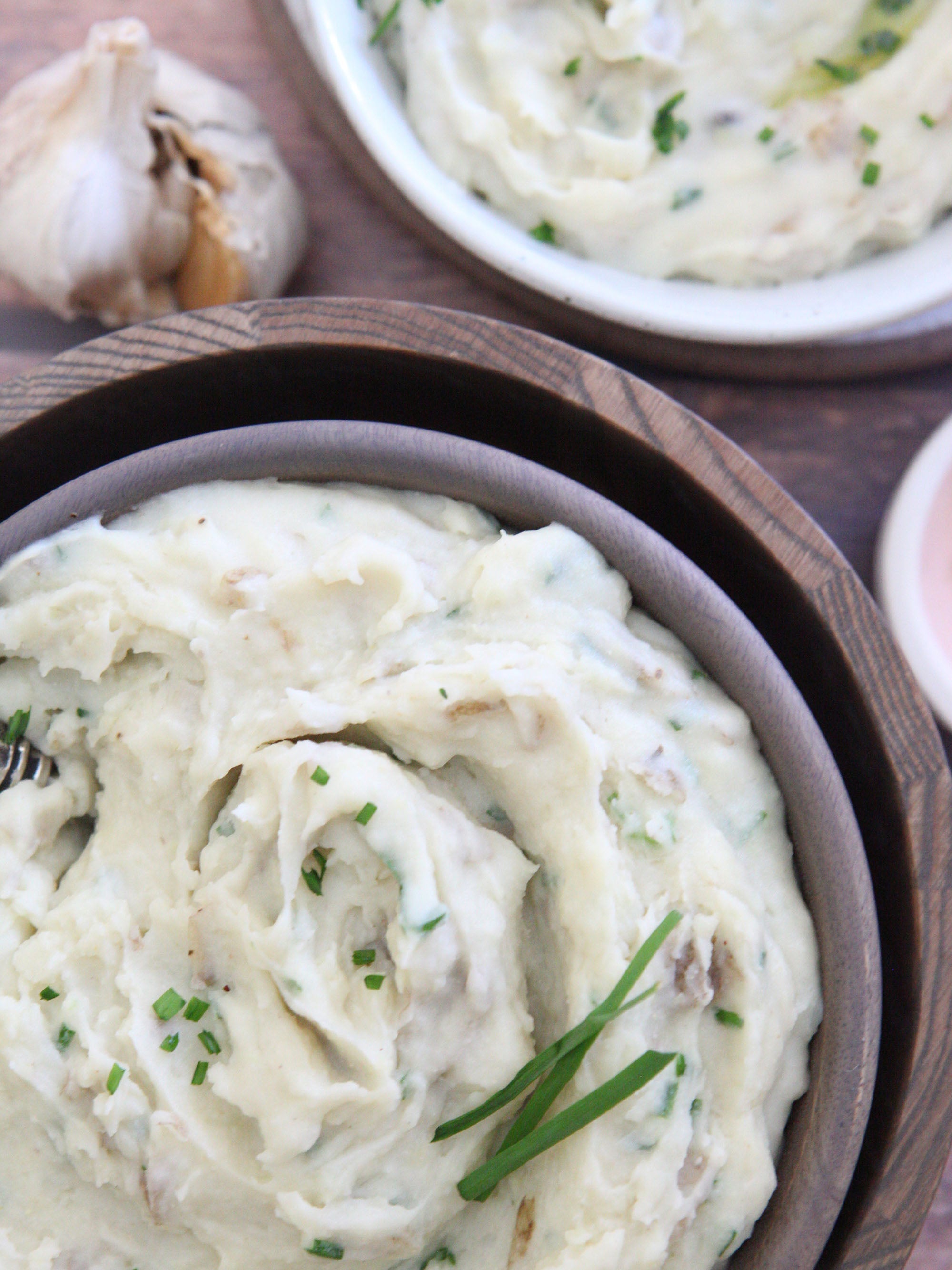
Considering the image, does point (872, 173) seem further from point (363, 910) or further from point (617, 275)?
point (363, 910)

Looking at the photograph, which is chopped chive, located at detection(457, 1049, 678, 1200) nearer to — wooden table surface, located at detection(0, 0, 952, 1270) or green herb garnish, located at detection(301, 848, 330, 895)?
green herb garnish, located at detection(301, 848, 330, 895)

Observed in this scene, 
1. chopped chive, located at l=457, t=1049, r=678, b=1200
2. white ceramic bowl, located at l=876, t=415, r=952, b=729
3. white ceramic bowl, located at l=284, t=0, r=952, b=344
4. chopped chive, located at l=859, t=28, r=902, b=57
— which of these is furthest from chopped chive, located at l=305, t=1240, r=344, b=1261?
chopped chive, located at l=859, t=28, r=902, b=57

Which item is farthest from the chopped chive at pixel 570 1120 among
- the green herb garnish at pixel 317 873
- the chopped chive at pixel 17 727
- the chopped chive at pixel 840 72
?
the chopped chive at pixel 840 72

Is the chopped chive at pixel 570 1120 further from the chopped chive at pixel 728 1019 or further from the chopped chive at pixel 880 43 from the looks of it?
the chopped chive at pixel 880 43

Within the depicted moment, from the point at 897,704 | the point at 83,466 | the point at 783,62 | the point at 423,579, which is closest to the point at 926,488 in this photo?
the point at 897,704

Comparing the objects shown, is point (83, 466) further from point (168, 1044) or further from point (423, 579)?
point (168, 1044)

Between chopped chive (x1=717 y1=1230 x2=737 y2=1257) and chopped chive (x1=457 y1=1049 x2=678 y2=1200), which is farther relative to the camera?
chopped chive (x1=717 y1=1230 x2=737 y2=1257)

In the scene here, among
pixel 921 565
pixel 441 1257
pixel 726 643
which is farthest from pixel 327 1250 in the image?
pixel 921 565
